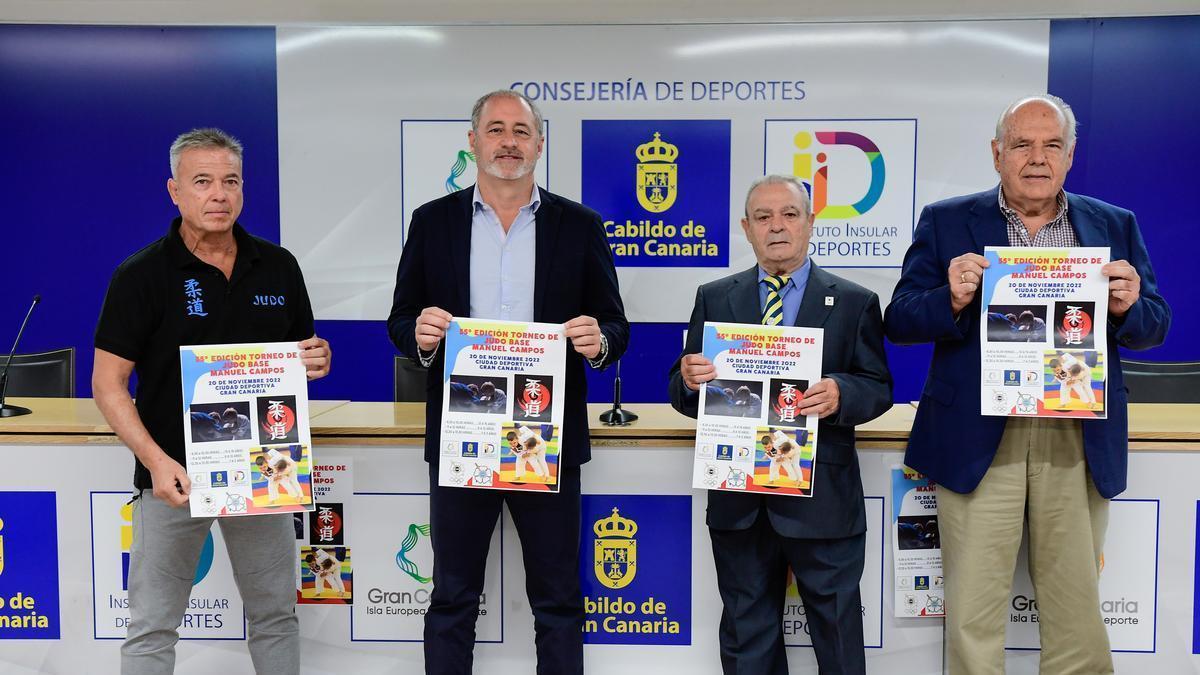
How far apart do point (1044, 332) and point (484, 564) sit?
1594mm

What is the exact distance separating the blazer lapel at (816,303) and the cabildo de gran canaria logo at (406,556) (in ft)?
4.37

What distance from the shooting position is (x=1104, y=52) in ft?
15.4

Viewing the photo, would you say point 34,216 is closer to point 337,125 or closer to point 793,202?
point 337,125

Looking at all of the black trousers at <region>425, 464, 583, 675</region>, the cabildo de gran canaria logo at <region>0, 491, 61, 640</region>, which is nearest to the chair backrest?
the cabildo de gran canaria logo at <region>0, 491, 61, 640</region>

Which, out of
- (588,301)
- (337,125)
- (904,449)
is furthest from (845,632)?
(337,125)

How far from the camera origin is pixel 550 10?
467 centimetres

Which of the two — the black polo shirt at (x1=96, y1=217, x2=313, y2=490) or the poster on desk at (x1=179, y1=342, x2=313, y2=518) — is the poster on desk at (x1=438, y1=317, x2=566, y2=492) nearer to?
the poster on desk at (x1=179, y1=342, x2=313, y2=518)

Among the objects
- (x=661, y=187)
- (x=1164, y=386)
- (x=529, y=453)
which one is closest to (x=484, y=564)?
(x=529, y=453)

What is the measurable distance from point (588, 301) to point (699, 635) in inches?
44.0

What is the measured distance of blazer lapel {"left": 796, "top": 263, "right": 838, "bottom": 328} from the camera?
90.4 inches

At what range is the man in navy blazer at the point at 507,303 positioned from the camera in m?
2.35

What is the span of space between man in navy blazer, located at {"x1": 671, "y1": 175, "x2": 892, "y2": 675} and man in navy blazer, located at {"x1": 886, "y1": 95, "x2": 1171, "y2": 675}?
175 millimetres

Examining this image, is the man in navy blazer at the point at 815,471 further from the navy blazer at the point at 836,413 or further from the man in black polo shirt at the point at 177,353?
the man in black polo shirt at the point at 177,353

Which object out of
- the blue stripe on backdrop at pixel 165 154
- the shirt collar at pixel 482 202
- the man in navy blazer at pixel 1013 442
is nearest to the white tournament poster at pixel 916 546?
the man in navy blazer at pixel 1013 442
